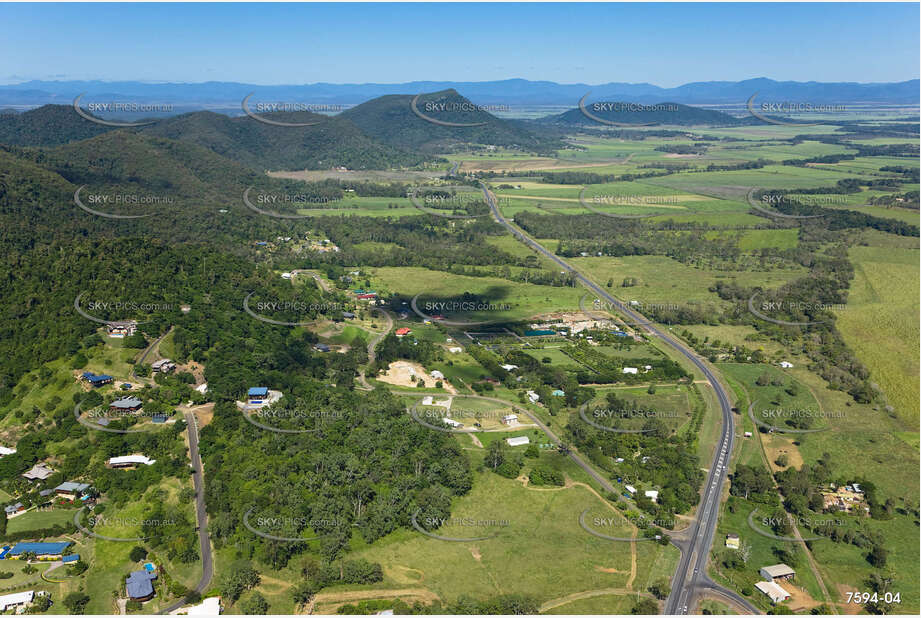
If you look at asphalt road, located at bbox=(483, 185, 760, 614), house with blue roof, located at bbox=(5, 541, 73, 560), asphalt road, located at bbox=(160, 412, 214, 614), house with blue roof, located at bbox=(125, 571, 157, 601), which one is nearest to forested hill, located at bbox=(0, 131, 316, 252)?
asphalt road, located at bbox=(160, 412, 214, 614)

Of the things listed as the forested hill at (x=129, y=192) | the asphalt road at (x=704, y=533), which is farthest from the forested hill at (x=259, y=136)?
the asphalt road at (x=704, y=533)

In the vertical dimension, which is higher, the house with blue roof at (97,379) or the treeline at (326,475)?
the house with blue roof at (97,379)

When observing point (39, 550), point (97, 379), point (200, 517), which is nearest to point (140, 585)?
point (200, 517)

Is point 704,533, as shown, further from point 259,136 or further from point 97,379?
point 259,136

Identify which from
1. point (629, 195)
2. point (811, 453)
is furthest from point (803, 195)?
A: point (811, 453)

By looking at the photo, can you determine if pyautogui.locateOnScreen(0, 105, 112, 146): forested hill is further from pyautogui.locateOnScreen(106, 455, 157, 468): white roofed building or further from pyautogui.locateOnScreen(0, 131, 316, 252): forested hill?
pyautogui.locateOnScreen(106, 455, 157, 468): white roofed building

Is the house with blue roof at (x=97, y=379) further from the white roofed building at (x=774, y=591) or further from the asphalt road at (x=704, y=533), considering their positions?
the white roofed building at (x=774, y=591)
